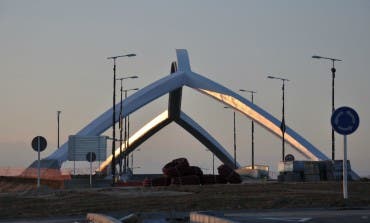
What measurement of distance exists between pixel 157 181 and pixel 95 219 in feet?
101

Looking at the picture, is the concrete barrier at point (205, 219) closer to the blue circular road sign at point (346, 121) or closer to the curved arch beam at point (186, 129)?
the blue circular road sign at point (346, 121)

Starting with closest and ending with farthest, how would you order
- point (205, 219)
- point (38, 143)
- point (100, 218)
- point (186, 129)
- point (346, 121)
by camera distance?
point (205, 219)
point (100, 218)
point (346, 121)
point (38, 143)
point (186, 129)

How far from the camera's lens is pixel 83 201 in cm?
2936

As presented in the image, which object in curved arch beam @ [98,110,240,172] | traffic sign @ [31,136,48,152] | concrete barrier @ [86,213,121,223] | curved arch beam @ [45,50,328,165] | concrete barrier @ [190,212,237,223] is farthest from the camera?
curved arch beam @ [98,110,240,172]

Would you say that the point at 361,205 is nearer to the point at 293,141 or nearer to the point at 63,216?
the point at 63,216

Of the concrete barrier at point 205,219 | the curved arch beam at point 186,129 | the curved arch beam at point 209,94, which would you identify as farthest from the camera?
the curved arch beam at point 186,129

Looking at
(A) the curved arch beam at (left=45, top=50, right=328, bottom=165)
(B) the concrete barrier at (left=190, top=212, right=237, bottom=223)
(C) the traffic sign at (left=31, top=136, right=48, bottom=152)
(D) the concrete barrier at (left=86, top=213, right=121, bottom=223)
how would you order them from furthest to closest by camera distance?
(A) the curved arch beam at (left=45, top=50, right=328, bottom=165) → (C) the traffic sign at (left=31, top=136, right=48, bottom=152) → (D) the concrete barrier at (left=86, top=213, right=121, bottom=223) → (B) the concrete barrier at (left=190, top=212, right=237, bottom=223)

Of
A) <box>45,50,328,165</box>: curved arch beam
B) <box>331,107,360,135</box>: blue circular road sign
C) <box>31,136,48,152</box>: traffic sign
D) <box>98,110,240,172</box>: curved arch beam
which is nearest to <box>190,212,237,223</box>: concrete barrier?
<box>331,107,360,135</box>: blue circular road sign

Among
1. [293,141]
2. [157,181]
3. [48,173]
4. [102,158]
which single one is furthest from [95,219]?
[293,141]

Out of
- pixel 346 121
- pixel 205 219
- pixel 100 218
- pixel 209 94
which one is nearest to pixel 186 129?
pixel 209 94

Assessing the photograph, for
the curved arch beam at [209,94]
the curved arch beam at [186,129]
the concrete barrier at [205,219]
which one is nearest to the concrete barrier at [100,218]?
the concrete barrier at [205,219]

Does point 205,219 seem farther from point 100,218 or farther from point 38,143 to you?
point 38,143

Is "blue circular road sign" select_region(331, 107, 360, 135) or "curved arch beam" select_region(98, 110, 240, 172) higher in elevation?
"curved arch beam" select_region(98, 110, 240, 172)

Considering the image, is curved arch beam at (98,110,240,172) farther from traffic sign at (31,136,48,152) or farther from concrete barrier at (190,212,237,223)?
concrete barrier at (190,212,237,223)
